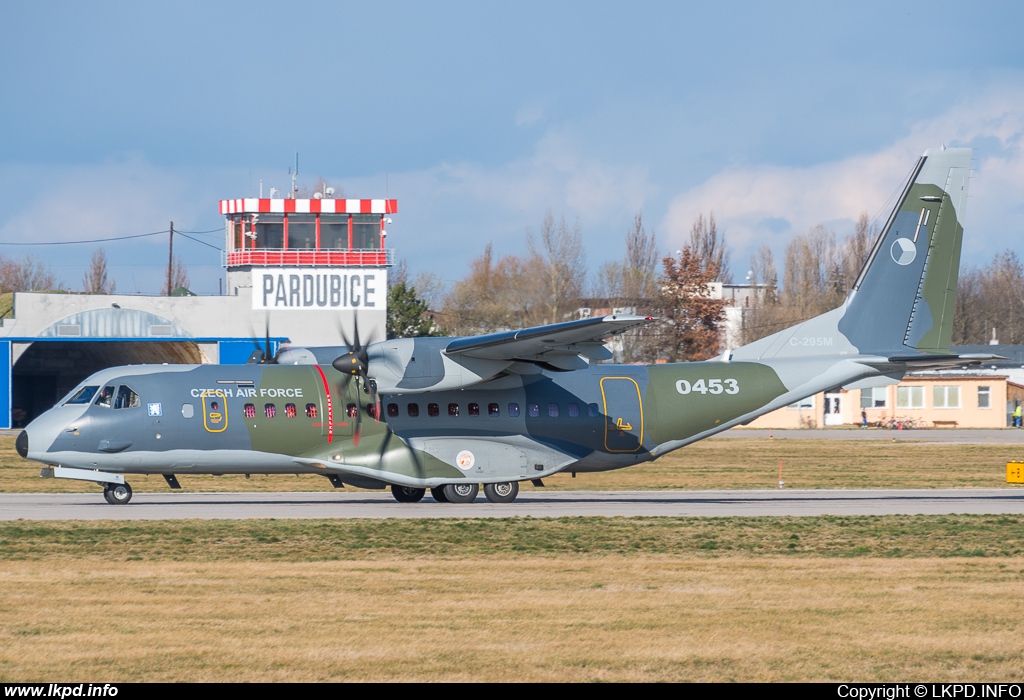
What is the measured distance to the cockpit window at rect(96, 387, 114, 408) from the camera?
22.3 m

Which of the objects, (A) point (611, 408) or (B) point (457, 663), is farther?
(A) point (611, 408)

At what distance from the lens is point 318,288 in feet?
174

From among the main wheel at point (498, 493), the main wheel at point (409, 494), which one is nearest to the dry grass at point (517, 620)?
the main wheel at point (498, 493)

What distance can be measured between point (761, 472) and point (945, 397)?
3579 cm

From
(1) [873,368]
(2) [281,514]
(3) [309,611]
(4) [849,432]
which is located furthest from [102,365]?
(3) [309,611]

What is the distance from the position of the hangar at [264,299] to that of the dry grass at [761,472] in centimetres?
844

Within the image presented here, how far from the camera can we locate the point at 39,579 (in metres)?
14.5

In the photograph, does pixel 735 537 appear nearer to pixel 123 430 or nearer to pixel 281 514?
pixel 281 514

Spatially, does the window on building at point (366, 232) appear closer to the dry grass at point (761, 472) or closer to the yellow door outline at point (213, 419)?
the dry grass at point (761, 472)

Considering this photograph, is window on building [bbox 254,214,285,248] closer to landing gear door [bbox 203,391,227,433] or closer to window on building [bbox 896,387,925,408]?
landing gear door [bbox 203,391,227,433]

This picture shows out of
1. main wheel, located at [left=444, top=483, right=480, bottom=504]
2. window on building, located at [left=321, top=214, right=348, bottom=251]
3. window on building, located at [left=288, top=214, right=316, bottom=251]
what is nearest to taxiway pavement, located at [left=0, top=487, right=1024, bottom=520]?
main wheel, located at [left=444, top=483, right=480, bottom=504]

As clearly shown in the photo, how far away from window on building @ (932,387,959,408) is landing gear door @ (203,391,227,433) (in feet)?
175

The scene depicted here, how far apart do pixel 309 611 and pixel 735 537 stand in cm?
858

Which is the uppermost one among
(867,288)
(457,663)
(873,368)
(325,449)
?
(867,288)
